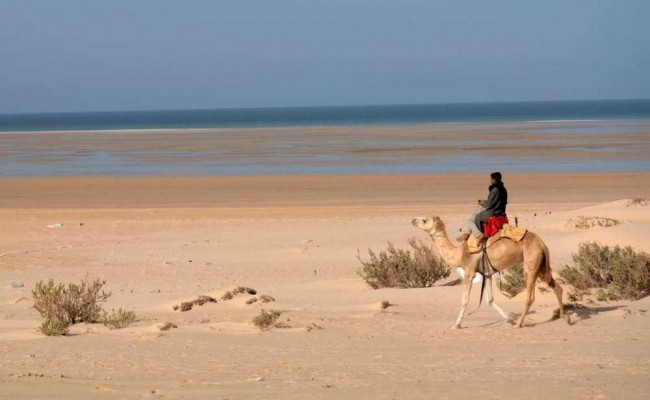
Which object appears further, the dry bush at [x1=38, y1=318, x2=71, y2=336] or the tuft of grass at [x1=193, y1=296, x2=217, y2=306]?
the tuft of grass at [x1=193, y1=296, x2=217, y2=306]

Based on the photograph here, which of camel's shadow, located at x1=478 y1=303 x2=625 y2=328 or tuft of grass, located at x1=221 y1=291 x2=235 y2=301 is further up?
camel's shadow, located at x1=478 y1=303 x2=625 y2=328

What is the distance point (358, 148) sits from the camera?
6462 centimetres

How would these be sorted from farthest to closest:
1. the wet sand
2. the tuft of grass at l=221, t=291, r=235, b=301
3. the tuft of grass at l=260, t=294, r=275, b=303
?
1. the wet sand
2. the tuft of grass at l=221, t=291, r=235, b=301
3. the tuft of grass at l=260, t=294, r=275, b=303

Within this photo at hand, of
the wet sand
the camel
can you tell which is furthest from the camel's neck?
the wet sand

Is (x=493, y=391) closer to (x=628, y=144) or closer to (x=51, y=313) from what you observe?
(x=51, y=313)

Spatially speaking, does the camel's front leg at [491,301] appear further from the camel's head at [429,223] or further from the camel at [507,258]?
the camel's head at [429,223]

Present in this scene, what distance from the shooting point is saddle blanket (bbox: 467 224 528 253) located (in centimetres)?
1109

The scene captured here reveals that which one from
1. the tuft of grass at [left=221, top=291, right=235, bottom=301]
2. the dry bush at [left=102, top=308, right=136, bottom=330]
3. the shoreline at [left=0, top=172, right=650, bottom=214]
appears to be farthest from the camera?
the shoreline at [left=0, top=172, right=650, bottom=214]

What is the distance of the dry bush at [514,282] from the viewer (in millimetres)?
13375

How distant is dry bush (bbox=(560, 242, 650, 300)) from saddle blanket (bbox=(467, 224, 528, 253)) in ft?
7.38

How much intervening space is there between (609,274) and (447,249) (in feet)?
10.7

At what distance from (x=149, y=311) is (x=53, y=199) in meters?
22.4

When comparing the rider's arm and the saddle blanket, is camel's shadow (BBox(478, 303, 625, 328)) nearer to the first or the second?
the saddle blanket

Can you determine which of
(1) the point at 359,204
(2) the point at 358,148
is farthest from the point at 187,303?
(2) the point at 358,148
